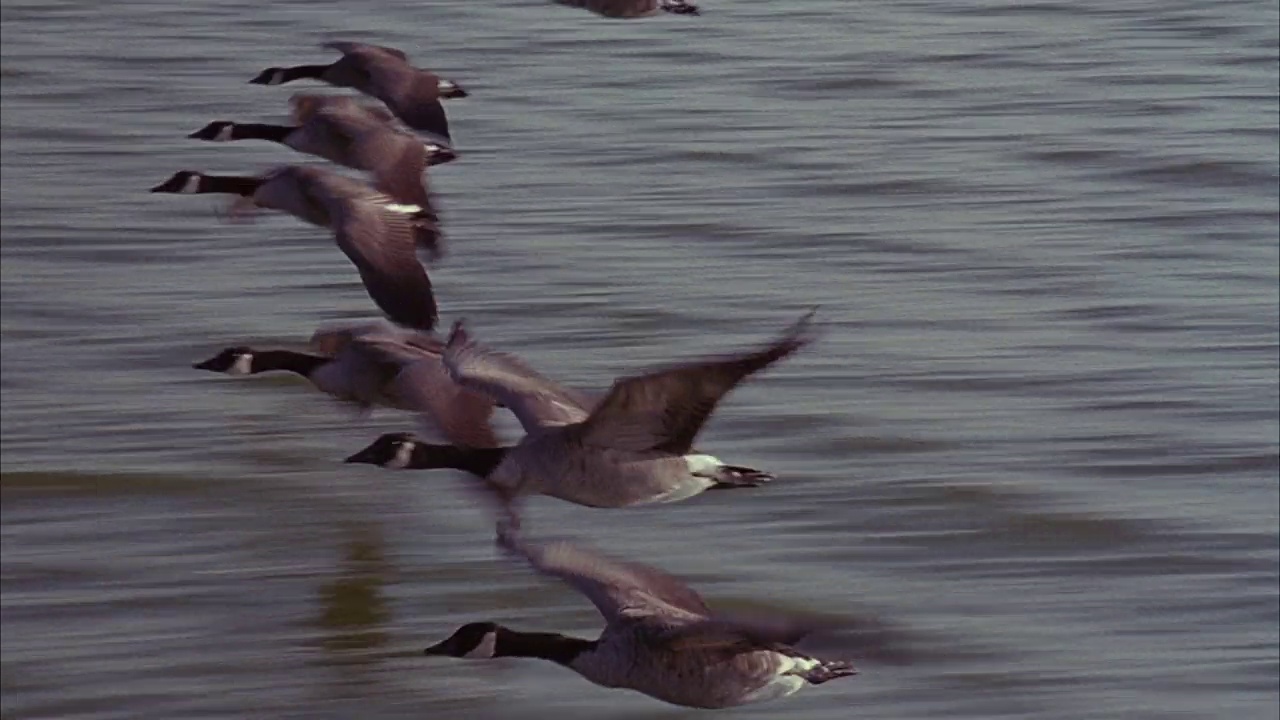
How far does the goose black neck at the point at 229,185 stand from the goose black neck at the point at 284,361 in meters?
1.47

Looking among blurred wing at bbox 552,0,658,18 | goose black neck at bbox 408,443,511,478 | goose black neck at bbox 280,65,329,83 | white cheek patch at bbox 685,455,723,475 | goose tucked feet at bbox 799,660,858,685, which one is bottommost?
goose black neck at bbox 408,443,511,478

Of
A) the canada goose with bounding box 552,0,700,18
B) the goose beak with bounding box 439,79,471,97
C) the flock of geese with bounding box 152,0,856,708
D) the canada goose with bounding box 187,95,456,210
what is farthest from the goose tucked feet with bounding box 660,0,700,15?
the canada goose with bounding box 187,95,456,210

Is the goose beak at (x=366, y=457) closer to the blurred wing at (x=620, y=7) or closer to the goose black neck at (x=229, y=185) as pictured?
the goose black neck at (x=229, y=185)

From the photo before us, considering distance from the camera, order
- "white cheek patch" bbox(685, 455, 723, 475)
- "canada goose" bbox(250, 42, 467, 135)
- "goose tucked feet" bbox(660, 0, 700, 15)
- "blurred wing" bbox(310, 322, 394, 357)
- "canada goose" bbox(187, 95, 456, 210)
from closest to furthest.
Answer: "white cheek patch" bbox(685, 455, 723, 475)
"blurred wing" bbox(310, 322, 394, 357)
"canada goose" bbox(187, 95, 456, 210)
"canada goose" bbox(250, 42, 467, 135)
"goose tucked feet" bbox(660, 0, 700, 15)

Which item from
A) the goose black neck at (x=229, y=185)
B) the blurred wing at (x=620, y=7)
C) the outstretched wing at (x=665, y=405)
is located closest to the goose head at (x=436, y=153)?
the goose black neck at (x=229, y=185)

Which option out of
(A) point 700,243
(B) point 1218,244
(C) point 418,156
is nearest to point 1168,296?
(B) point 1218,244

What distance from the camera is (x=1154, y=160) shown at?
12031 mm

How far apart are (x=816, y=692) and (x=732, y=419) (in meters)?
1.94

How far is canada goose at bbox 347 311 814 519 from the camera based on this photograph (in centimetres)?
673

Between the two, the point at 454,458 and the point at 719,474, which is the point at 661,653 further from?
the point at 454,458

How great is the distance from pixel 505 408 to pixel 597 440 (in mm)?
Result: 1354

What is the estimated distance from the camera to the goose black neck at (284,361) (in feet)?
29.3

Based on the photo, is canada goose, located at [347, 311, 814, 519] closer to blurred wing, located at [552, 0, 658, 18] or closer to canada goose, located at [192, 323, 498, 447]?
canada goose, located at [192, 323, 498, 447]

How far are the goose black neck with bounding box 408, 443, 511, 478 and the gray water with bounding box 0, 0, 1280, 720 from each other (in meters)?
0.23
